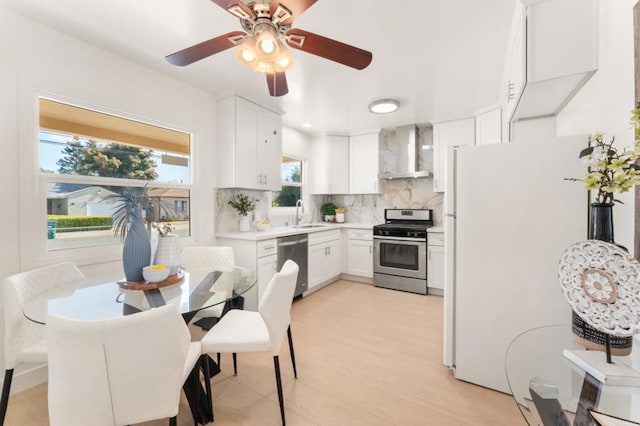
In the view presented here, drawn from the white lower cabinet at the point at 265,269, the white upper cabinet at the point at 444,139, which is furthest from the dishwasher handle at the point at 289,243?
the white upper cabinet at the point at 444,139

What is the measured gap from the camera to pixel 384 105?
10.7 feet

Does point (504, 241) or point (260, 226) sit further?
point (260, 226)

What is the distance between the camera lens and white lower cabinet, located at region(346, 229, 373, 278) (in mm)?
4344

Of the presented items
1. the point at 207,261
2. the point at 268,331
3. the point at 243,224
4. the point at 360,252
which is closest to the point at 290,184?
the point at 243,224

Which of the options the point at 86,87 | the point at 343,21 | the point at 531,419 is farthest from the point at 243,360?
the point at 343,21

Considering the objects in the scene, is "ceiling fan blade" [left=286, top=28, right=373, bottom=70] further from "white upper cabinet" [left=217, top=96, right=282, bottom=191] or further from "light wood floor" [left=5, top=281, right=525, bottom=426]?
"light wood floor" [left=5, top=281, right=525, bottom=426]

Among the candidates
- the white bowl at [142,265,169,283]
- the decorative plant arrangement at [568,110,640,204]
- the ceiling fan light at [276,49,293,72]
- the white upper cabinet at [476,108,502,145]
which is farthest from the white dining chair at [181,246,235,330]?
the white upper cabinet at [476,108,502,145]

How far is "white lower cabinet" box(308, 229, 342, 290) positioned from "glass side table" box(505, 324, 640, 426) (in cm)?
290

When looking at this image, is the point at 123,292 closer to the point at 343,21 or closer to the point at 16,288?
the point at 16,288

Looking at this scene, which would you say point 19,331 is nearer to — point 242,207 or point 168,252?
point 168,252

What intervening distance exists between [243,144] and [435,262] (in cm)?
304

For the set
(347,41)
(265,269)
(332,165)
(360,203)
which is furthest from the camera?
(360,203)

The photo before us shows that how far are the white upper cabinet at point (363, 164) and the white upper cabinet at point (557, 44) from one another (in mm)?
2974

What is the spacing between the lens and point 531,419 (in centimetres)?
82
